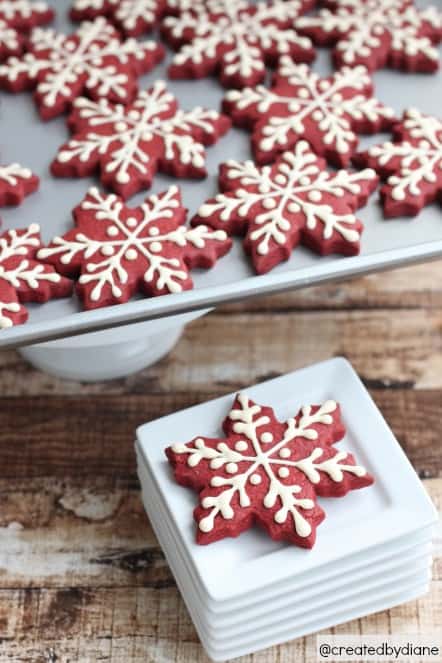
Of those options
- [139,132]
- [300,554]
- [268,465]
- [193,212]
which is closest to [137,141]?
[139,132]

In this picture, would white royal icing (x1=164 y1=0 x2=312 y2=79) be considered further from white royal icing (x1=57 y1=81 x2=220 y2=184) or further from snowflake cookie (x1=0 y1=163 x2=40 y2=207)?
snowflake cookie (x1=0 y1=163 x2=40 y2=207)

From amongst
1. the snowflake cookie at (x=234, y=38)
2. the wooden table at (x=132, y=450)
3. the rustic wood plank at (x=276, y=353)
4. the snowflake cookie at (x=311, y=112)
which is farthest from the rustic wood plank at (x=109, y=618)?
the snowflake cookie at (x=234, y=38)

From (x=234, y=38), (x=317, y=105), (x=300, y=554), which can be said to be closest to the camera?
(x=300, y=554)

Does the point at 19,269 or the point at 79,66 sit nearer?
the point at 19,269

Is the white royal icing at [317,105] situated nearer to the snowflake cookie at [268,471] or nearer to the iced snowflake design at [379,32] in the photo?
the iced snowflake design at [379,32]

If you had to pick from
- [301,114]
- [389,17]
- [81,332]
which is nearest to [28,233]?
[81,332]

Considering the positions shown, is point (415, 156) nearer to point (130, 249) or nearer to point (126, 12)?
point (130, 249)

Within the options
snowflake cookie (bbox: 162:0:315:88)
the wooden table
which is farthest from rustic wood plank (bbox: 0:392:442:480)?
snowflake cookie (bbox: 162:0:315:88)
